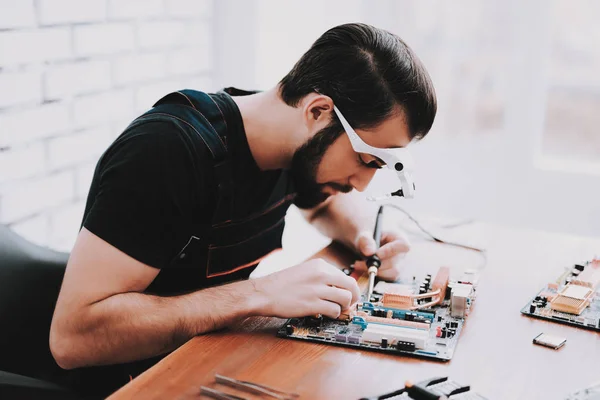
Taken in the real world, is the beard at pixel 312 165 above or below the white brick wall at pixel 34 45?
below

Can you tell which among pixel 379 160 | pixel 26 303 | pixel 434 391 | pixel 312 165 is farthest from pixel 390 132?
pixel 26 303

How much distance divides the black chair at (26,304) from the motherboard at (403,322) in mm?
520

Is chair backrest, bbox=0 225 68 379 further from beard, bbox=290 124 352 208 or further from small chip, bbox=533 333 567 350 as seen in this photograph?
small chip, bbox=533 333 567 350

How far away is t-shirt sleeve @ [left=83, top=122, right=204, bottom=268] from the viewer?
47.3 inches

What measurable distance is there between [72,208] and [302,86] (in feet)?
2.79

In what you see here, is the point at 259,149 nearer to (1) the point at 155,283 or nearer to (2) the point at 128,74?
(1) the point at 155,283

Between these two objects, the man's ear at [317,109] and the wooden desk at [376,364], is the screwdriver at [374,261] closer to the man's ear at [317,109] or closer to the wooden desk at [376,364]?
the wooden desk at [376,364]

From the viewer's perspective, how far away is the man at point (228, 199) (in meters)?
1.20

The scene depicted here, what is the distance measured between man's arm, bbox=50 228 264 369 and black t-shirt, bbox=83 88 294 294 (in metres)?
0.03

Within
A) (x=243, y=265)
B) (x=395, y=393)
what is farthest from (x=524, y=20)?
(x=395, y=393)

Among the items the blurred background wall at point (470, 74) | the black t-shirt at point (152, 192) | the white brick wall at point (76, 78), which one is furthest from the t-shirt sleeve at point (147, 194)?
the blurred background wall at point (470, 74)

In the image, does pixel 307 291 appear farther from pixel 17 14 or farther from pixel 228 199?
pixel 17 14

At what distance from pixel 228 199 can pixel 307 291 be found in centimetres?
30

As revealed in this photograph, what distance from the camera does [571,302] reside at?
1.30 metres
